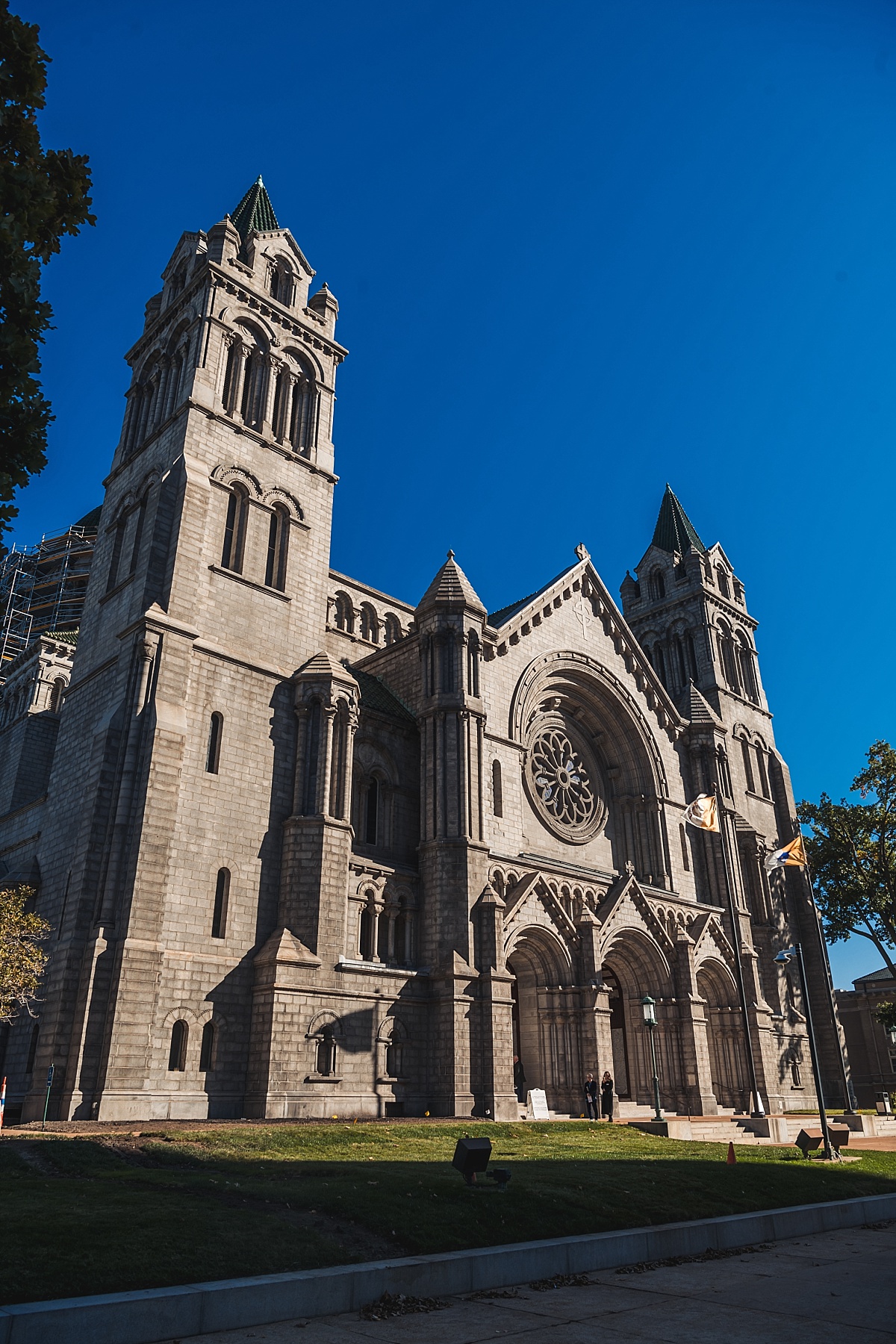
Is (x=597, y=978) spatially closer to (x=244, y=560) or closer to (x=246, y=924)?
(x=246, y=924)

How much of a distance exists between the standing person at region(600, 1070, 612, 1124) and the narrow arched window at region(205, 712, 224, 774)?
1720 centimetres

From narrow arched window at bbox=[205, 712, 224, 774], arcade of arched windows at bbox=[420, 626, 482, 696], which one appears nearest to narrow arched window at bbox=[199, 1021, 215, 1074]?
narrow arched window at bbox=[205, 712, 224, 774]

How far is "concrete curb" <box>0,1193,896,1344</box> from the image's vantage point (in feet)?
23.1

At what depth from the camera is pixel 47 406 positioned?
11656 millimetres

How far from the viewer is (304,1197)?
1199 centimetres

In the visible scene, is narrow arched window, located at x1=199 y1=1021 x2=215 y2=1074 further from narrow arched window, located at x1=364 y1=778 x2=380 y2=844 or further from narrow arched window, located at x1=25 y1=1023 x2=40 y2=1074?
narrow arched window, located at x1=364 y1=778 x2=380 y2=844

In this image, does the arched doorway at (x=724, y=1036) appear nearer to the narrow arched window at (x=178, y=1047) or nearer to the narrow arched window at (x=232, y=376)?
the narrow arched window at (x=178, y=1047)

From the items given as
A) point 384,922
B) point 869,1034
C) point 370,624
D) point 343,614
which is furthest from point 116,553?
point 869,1034

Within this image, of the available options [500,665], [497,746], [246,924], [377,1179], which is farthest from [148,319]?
[377,1179]

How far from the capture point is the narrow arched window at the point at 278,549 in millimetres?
34500

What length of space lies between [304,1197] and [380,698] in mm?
24862

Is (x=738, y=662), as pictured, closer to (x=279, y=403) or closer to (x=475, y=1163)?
(x=279, y=403)

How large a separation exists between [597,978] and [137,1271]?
2816cm

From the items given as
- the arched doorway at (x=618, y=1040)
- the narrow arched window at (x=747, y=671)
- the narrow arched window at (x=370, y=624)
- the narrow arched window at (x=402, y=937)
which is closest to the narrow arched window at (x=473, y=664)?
the narrow arched window at (x=402, y=937)
